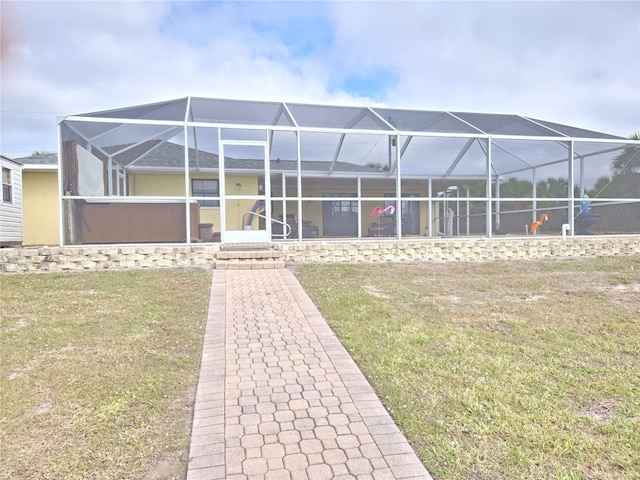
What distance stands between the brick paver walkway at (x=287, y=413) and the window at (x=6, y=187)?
11.6m

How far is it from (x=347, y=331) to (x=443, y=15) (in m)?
8.37

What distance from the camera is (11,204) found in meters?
12.7

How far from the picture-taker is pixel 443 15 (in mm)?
9469

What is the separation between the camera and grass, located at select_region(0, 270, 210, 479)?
2.25 m

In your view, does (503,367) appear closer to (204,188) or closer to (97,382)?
(97,382)

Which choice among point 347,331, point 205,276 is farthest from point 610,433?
point 205,276

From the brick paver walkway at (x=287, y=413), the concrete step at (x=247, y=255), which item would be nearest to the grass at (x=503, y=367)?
the brick paver walkway at (x=287, y=413)

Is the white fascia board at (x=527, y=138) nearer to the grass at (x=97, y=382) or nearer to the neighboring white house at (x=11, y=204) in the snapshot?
the grass at (x=97, y=382)

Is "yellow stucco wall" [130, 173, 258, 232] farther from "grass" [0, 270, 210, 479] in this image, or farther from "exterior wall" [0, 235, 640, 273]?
"grass" [0, 270, 210, 479]

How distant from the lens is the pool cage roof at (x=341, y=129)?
936cm

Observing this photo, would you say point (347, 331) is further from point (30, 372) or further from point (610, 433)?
point (30, 372)

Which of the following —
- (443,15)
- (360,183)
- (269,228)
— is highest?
(443,15)

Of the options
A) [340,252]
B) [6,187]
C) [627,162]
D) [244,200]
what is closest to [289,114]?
[244,200]

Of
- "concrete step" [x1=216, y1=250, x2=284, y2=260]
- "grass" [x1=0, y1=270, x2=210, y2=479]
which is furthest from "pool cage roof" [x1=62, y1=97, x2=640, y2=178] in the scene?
"grass" [x1=0, y1=270, x2=210, y2=479]
